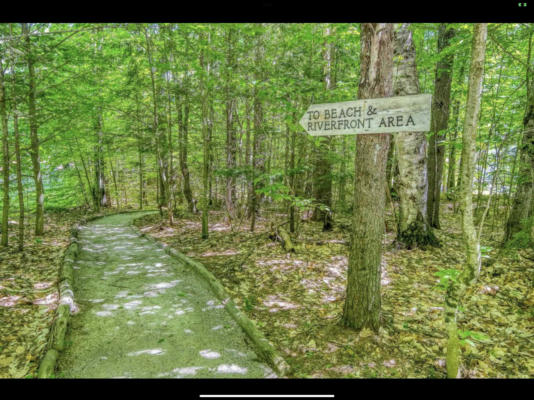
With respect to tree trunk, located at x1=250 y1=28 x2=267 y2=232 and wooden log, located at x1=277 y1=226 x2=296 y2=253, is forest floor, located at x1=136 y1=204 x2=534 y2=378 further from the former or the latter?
tree trunk, located at x1=250 y1=28 x2=267 y2=232

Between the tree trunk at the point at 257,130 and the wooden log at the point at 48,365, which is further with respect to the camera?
the tree trunk at the point at 257,130

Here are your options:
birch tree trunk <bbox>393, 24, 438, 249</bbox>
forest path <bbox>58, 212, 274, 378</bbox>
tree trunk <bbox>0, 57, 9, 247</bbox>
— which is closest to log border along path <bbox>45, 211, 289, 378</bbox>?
forest path <bbox>58, 212, 274, 378</bbox>

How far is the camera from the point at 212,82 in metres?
7.52

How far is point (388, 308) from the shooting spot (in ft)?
13.7

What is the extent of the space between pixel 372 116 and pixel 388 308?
9.87 feet

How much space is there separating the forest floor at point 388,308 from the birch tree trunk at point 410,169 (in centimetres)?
45

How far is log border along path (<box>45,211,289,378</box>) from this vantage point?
3.11 m

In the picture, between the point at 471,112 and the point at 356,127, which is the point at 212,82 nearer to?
the point at 356,127

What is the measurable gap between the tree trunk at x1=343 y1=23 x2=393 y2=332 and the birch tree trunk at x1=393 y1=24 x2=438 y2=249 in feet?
13.0

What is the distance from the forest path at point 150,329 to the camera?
3.12 m

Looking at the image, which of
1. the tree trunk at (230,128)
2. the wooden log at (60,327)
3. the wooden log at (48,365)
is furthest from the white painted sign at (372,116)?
the tree trunk at (230,128)

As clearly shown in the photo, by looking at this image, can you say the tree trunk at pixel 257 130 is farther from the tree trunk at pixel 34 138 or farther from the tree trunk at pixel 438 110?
the tree trunk at pixel 34 138

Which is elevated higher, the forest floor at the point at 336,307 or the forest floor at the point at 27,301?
the forest floor at the point at 336,307
